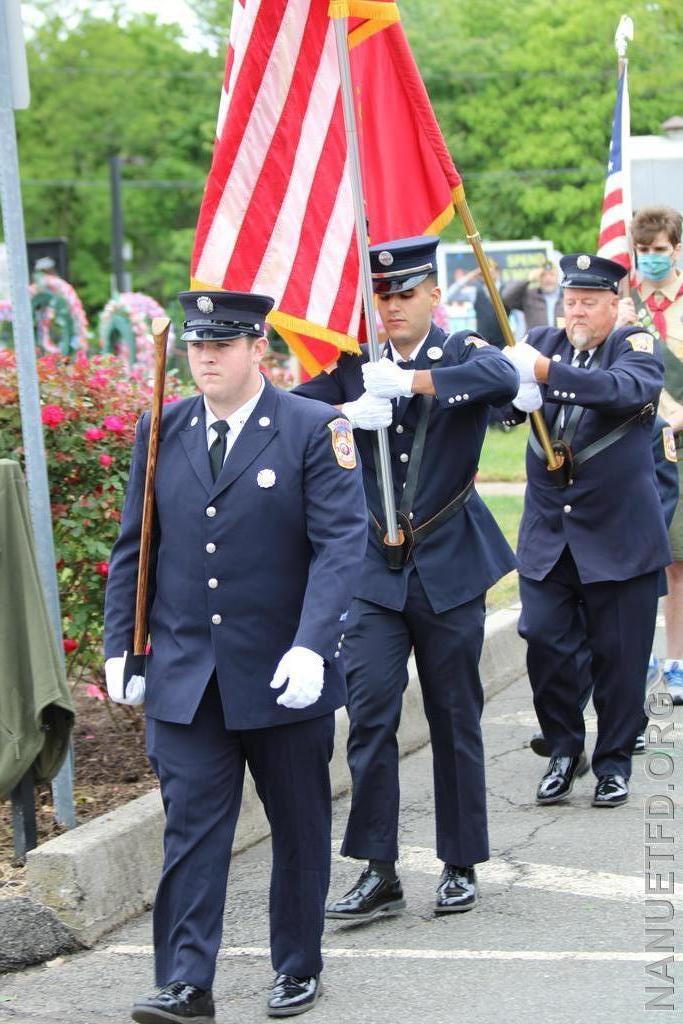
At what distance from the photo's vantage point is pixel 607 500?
630cm

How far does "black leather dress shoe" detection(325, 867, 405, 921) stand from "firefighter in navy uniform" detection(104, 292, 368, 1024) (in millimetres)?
627

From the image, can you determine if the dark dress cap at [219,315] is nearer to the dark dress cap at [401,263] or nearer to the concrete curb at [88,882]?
the dark dress cap at [401,263]

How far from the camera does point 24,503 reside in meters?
5.51

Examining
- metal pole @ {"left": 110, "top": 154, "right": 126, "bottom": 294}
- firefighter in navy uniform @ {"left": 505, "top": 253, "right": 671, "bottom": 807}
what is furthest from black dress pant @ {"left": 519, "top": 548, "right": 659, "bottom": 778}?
metal pole @ {"left": 110, "top": 154, "right": 126, "bottom": 294}

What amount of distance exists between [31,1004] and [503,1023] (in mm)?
1310

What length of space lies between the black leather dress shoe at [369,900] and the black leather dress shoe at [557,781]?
1.29 m

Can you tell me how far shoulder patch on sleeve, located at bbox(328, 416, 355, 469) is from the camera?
447 centimetres

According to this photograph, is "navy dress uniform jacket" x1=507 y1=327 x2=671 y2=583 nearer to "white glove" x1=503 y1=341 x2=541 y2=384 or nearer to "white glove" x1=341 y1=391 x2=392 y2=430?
"white glove" x1=503 y1=341 x2=541 y2=384

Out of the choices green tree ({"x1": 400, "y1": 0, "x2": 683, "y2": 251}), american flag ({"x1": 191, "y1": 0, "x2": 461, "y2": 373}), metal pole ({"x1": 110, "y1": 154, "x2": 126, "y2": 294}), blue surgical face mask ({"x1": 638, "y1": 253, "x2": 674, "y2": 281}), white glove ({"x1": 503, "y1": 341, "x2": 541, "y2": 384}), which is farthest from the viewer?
metal pole ({"x1": 110, "y1": 154, "x2": 126, "y2": 294})

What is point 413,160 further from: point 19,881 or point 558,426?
point 19,881

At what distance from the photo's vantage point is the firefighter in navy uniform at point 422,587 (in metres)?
5.20

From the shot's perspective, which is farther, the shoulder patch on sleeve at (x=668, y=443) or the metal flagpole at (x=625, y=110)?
the metal flagpole at (x=625, y=110)

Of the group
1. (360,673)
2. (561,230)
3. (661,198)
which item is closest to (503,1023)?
(360,673)

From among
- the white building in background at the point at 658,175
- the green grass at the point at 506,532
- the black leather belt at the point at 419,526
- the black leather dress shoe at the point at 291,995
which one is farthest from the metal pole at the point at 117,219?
the black leather dress shoe at the point at 291,995
